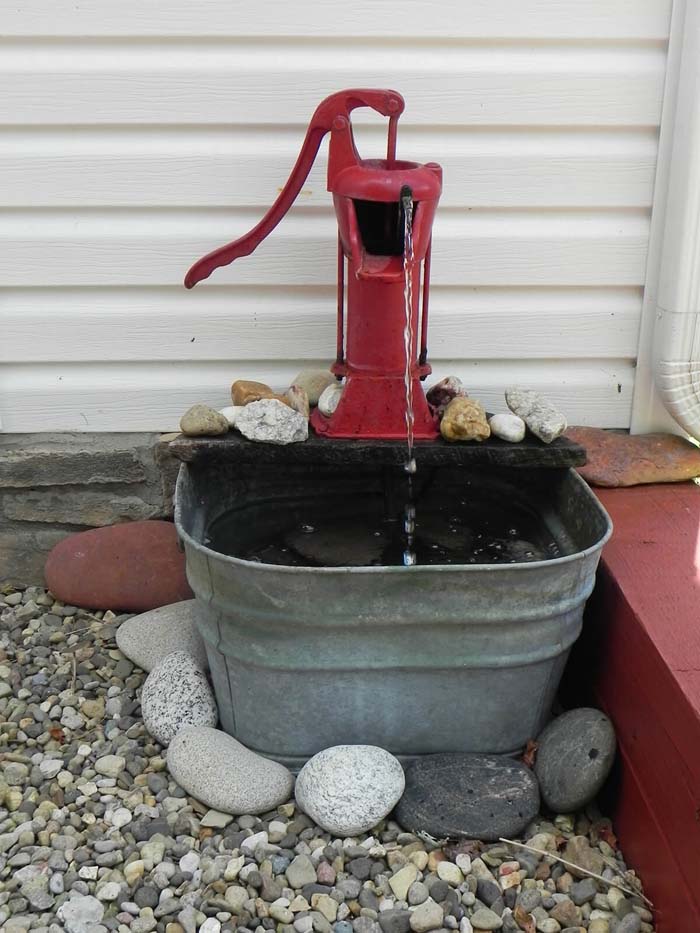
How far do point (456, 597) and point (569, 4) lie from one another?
1.42 metres

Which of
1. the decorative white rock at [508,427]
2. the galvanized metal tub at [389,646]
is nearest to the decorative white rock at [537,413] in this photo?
the decorative white rock at [508,427]

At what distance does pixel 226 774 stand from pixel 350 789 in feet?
0.89

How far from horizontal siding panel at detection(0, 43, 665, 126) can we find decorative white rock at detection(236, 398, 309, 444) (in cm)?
70

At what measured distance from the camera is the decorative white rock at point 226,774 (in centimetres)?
206

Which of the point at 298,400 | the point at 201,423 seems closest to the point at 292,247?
the point at 298,400

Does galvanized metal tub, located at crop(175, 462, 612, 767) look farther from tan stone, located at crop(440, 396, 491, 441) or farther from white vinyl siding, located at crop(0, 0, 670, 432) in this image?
white vinyl siding, located at crop(0, 0, 670, 432)

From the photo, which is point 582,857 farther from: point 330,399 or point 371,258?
point 371,258

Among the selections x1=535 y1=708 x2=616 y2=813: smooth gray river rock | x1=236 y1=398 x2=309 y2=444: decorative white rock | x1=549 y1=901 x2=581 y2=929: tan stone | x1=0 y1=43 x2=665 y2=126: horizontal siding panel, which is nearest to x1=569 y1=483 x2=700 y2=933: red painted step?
x1=535 y1=708 x2=616 y2=813: smooth gray river rock

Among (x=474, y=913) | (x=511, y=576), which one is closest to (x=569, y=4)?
(x=511, y=576)

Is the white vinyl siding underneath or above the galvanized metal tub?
above

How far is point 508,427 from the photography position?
2346 millimetres

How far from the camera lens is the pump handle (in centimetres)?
212

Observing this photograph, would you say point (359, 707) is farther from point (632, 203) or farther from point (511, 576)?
point (632, 203)

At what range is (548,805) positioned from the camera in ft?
6.82
